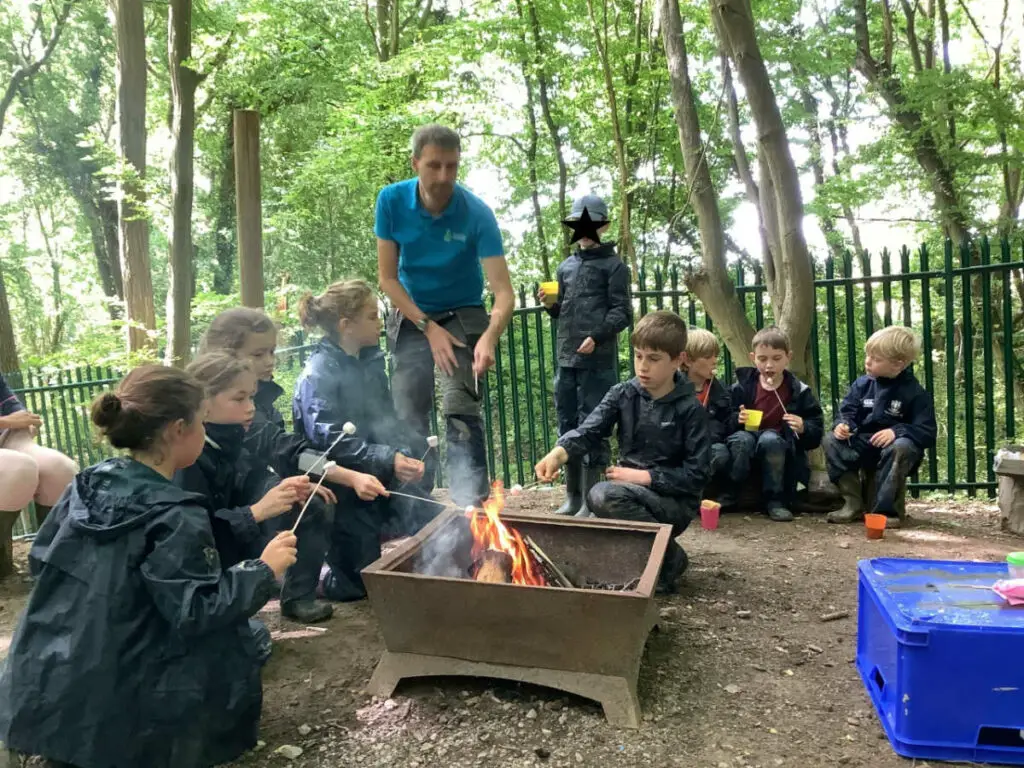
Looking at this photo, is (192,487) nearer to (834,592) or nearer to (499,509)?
(499,509)

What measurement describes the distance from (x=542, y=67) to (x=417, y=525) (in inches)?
348

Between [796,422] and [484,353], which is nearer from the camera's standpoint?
[484,353]

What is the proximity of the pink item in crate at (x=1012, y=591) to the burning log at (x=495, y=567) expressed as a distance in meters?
1.75

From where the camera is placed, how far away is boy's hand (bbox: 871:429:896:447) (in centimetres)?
477

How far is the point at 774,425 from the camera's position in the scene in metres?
5.21

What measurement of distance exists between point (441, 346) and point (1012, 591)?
277cm

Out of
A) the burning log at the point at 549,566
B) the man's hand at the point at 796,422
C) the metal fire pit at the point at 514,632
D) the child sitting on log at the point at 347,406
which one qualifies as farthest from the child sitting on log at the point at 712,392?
the metal fire pit at the point at 514,632

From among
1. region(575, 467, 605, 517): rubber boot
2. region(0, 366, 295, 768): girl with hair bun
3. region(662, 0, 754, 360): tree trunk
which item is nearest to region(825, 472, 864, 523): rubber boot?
region(662, 0, 754, 360): tree trunk

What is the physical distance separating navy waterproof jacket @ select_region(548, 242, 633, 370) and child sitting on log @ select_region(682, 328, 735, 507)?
0.48m

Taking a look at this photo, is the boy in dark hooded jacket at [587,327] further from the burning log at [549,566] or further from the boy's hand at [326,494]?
the boy's hand at [326,494]

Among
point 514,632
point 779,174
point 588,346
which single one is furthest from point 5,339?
point 514,632

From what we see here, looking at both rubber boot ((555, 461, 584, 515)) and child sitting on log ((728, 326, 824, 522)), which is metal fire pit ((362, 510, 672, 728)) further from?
child sitting on log ((728, 326, 824, 522))

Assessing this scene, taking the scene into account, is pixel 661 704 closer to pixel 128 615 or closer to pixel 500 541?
pixel 500 541

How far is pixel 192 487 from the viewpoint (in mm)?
2949
